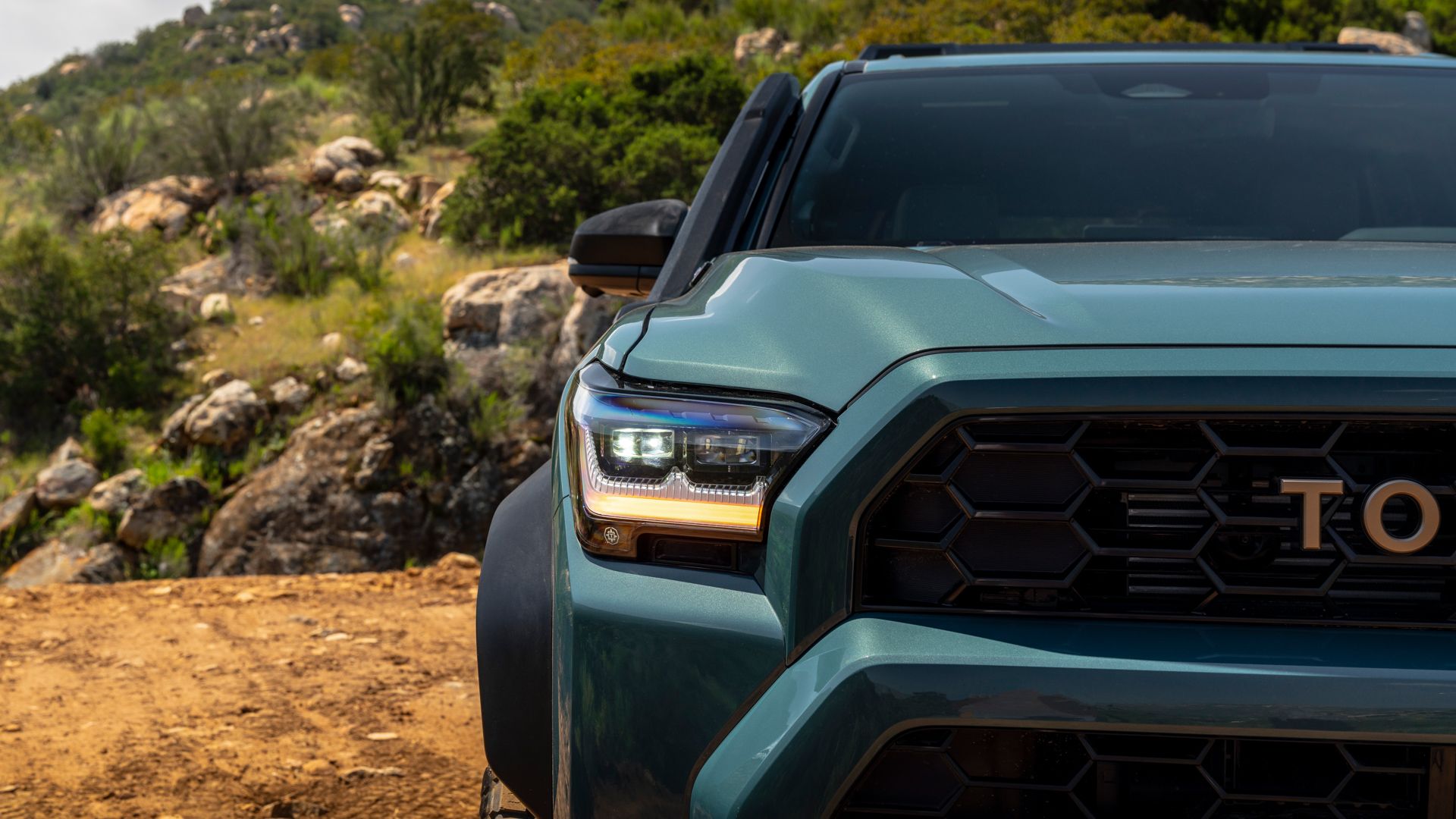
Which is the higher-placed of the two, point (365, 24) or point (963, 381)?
point (963, 381)

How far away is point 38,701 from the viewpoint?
3.91 m

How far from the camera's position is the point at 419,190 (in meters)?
16.8

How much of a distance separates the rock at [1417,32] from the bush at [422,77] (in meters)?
19.3

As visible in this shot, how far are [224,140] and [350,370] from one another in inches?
311

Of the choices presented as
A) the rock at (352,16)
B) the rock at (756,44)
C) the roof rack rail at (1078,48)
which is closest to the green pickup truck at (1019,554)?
the roof rack rail at (1078,48)

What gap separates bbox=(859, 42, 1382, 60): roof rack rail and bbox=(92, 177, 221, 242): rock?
48.3 feet

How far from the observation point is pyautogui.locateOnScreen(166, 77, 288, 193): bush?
691 inches

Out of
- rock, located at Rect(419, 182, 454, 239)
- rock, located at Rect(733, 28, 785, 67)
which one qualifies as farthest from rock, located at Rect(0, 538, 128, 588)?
rock, located at Rect(733, 28, 785, 67)

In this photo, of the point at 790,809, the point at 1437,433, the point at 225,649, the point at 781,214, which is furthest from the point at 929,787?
the point at 225,649

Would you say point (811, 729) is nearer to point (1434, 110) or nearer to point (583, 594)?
point (583, 594)

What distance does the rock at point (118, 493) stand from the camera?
1033 centimetres

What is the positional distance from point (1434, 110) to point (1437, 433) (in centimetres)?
170

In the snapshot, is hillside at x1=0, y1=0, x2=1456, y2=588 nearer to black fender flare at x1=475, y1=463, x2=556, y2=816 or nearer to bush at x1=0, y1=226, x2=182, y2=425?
bush at x1=0, y1=226, x2=182, y2=425

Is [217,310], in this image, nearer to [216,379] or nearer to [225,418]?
[216,379]
